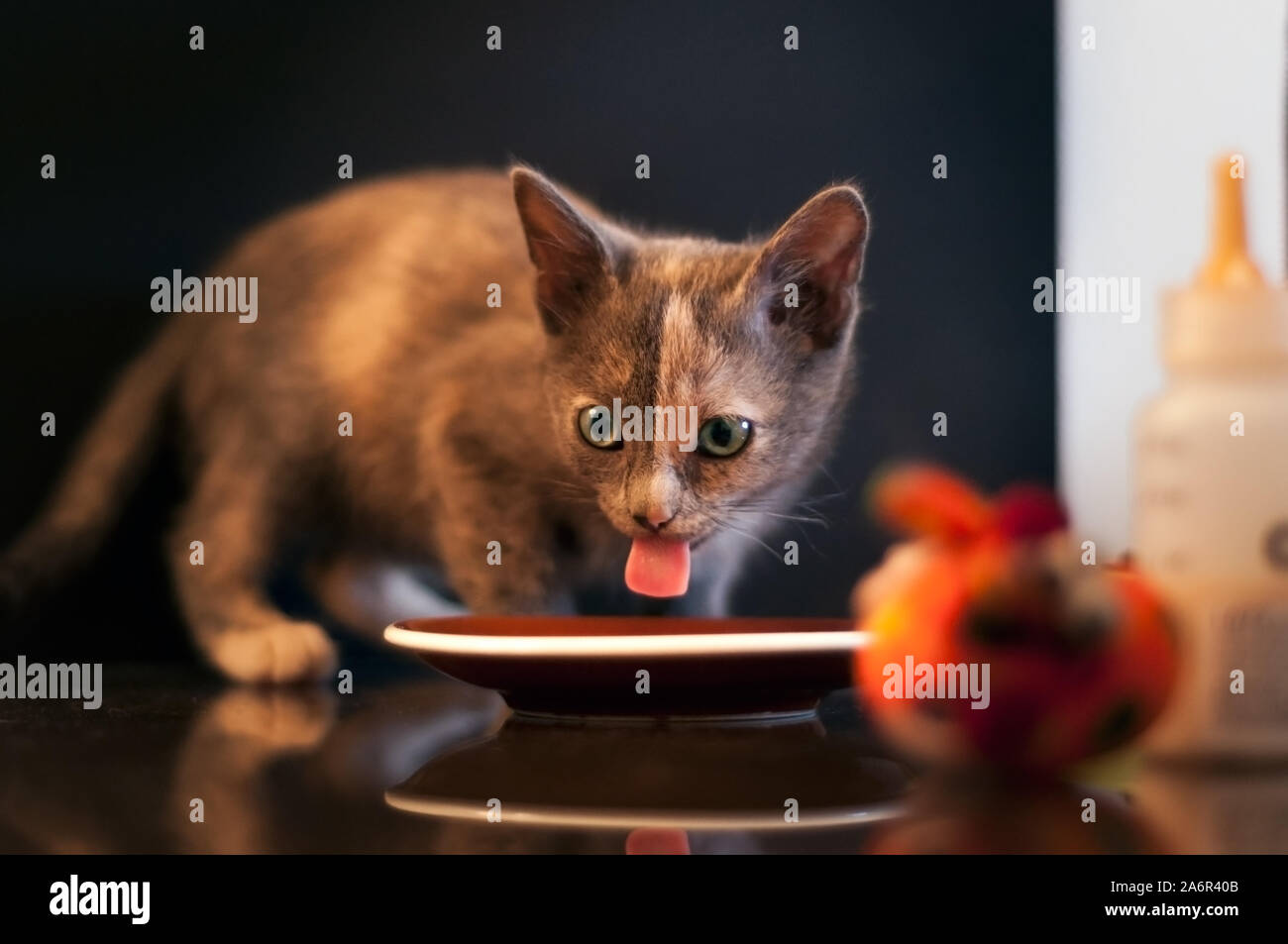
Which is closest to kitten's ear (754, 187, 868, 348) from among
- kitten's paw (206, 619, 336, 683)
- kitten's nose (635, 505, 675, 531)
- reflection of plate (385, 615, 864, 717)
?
kitten's nose (635, 505, 675, 531)

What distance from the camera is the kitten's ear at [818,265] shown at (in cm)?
108

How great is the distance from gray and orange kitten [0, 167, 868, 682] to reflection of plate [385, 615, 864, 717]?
10.5 inches

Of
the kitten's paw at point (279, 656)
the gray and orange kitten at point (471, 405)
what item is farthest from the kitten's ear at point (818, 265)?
the kitten's paw at point (279, 656)

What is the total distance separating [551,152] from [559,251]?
371 millimetres

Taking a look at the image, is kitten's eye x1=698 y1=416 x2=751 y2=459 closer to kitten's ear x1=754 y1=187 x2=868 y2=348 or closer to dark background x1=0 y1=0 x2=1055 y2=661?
kitten's ear x1=754 y1=187 x2=868 y2=348

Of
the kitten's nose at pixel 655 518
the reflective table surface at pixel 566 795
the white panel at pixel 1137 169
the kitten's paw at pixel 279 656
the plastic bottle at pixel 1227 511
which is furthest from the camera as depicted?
the kitten's paw at pixel 279 656

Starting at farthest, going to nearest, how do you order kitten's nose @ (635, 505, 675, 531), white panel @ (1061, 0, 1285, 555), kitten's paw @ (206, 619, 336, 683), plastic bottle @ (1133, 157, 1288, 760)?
kitten's paw @ (206, 619, 336, 683) < kitten's nose @ (635, 505, 675, 531) < white panel @ (1061, 0, 1285, 555) < plastic bottle @ (1133, 157, 1288, 760)

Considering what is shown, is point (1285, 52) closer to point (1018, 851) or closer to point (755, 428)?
point (755, 428)

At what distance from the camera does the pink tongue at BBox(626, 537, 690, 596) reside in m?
1.10

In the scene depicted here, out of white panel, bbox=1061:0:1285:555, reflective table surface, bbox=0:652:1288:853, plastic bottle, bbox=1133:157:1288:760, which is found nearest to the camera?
reflective table surface, bbox=0:652:1288:853

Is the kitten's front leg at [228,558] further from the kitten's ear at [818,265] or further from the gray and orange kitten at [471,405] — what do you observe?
the kitten's ear at [818,265]

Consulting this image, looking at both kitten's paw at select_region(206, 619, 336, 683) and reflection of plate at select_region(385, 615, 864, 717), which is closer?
reflection of plate at select_region(385, 615, 864, 717)

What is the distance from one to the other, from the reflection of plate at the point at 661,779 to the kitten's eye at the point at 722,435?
1.07ft
